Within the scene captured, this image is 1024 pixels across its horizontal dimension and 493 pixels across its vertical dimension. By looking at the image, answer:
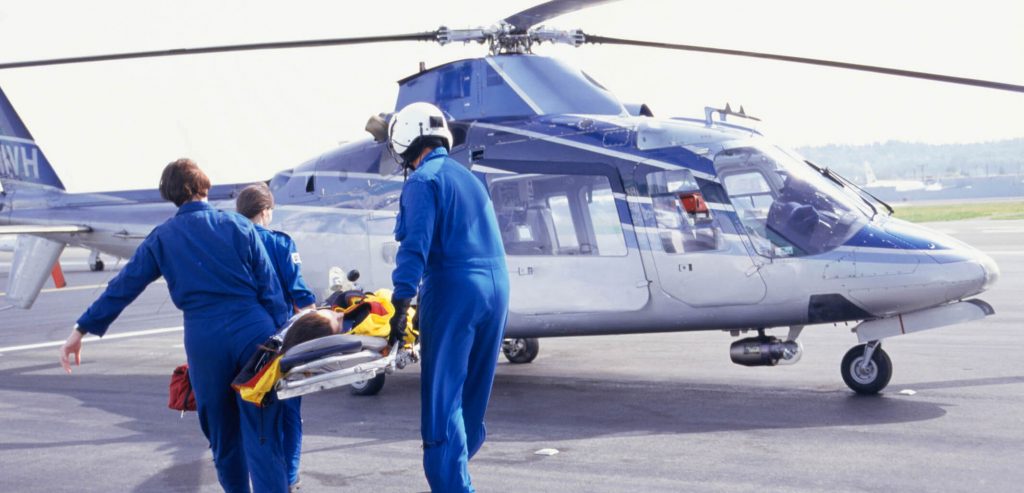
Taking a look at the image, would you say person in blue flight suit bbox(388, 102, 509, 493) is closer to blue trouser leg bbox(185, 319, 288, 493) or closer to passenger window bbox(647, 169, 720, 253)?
blue trouser leg bbox(185, 319, 288, 493)

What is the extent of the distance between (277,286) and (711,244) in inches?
165

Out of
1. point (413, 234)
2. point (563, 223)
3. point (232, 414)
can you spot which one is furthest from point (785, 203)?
point (232, 414)

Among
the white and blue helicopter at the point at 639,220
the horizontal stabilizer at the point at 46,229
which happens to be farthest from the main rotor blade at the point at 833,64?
the horizontal stabilizer at the point at 46,229

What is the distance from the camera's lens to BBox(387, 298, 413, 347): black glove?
5191mm

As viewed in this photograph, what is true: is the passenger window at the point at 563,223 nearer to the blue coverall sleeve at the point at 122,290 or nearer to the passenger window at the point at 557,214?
the passenger window at the point at 557,214

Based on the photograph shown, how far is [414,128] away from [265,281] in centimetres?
107

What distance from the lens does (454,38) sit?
32.6ft

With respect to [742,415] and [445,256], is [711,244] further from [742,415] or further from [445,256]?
[445,256]

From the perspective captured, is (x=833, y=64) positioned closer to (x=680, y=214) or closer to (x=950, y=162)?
(x=680, y=214)

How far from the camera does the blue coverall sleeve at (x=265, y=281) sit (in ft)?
17.7

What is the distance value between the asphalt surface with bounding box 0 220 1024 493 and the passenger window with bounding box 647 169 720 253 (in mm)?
1268

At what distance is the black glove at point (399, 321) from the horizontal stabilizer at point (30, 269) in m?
10.3

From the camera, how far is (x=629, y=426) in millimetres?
7945

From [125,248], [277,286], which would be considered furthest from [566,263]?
[125,248]
